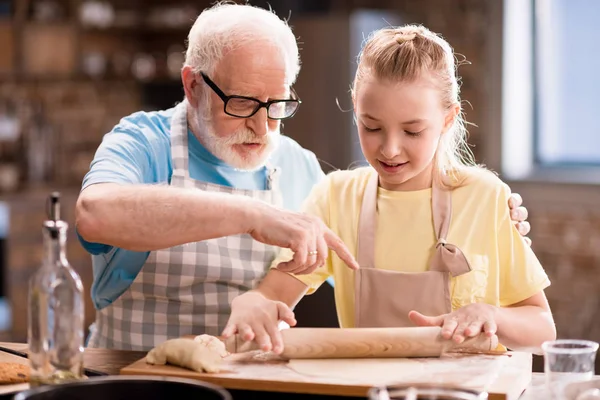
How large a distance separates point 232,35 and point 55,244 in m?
0.88

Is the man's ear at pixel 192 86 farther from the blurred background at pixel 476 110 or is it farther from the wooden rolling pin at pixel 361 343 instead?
the blurred background at pixel 476 110

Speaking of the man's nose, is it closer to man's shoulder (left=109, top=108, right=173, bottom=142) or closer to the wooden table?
man's shoulder (left=109, top=108, right=173, bottom=142)

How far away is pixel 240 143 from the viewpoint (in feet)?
6.77

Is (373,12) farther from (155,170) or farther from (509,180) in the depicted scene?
(155,170)

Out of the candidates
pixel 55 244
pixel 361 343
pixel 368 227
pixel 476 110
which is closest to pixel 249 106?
pixel 368 227

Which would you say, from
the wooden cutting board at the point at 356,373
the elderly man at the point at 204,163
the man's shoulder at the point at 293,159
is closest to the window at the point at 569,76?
the man's shoulder at the point at 293,159

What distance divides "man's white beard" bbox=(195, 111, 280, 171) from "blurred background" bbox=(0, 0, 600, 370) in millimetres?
2356

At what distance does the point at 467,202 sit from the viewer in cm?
184

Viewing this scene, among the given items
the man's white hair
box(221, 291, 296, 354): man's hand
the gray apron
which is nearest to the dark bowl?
box(221, 291, 296, 354): man's hand

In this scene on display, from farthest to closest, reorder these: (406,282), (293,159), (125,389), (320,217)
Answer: (293,159), (320,217), (406,282), (125,389)

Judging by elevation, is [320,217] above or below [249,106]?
below

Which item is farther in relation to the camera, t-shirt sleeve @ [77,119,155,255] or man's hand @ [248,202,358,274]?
t-shirt sleeve @ [77,119,155,255]

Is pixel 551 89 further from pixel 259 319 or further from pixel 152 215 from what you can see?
pixel 259 319

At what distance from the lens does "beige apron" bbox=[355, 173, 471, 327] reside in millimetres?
1763
